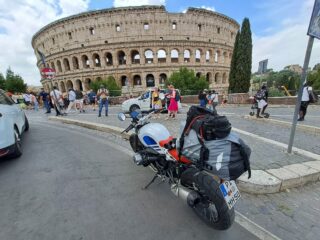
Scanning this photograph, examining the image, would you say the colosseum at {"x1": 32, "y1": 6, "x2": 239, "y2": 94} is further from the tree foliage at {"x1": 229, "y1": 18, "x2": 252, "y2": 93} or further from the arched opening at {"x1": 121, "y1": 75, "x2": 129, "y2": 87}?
the tree foliage at {"x1": 229, "y1": 18, "x2": 252, "y2": 93}

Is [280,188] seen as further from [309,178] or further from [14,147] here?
[14,147]

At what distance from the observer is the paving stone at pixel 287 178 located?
2.91 metres

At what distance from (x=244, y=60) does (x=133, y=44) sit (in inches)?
887

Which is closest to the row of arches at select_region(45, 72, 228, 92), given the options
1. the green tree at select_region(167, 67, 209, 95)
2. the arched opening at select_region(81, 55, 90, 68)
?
the arched opening at select_region(81, 55, 90, 68)

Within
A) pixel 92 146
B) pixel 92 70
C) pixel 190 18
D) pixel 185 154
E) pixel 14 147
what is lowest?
pixel 92 146

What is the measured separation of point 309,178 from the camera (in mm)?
3078

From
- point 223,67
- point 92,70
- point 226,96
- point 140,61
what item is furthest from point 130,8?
point 226,96

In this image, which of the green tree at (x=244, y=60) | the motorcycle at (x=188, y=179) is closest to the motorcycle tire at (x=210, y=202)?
the motorcycle at (x=188, y=179)

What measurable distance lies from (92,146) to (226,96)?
14524 millimetres

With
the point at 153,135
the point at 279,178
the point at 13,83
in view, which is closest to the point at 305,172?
the point at 279,178

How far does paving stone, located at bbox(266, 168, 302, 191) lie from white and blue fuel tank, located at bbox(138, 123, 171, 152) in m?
1.97

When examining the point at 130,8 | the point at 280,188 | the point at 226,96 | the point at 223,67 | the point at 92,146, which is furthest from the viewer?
the point at 223,67

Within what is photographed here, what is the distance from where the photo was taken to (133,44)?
36.9 meters

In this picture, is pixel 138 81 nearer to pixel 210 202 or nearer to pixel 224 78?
pixel 224 78
